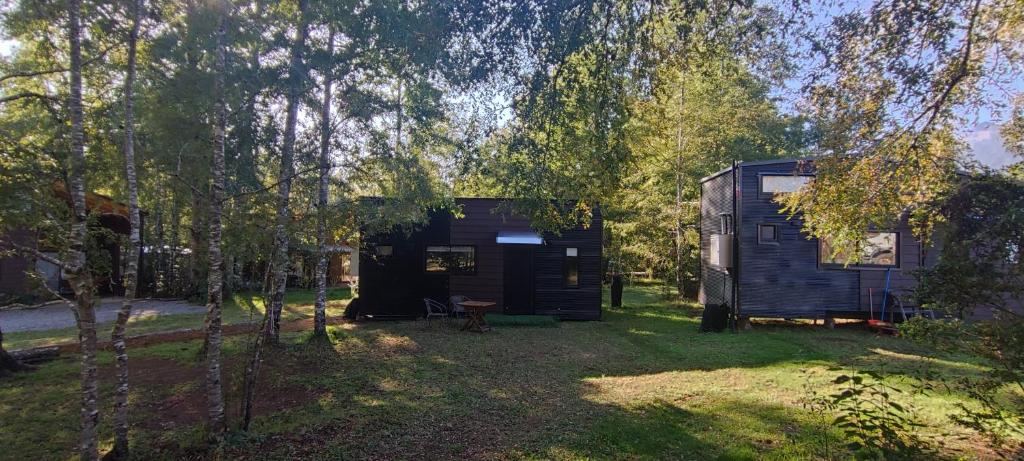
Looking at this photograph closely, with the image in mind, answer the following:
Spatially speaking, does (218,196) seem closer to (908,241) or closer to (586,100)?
(586,100)

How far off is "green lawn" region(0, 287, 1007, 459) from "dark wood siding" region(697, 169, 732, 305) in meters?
2.51

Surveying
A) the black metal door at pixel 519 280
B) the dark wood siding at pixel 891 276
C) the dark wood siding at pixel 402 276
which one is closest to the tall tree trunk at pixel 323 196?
the dark wood siding at pixel 402 276

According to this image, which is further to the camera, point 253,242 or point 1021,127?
point 253,242

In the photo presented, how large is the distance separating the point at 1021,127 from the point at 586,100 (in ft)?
12.3

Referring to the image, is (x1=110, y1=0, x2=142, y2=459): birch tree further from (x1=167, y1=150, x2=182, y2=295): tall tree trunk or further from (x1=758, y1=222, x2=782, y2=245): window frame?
(x1=167, y1=150, x2=182, y2=295): tall tree trunk

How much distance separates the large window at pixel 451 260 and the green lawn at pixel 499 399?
2883 millimetres

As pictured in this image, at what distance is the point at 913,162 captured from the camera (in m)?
4.74

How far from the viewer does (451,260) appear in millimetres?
12414

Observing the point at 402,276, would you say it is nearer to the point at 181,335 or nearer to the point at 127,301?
the point at 181,335

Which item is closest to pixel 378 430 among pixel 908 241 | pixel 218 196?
pixel 218 196

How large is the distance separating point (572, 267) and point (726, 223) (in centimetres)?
389

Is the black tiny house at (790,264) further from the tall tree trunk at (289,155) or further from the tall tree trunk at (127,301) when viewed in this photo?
the tall tree trunk at (127,301)

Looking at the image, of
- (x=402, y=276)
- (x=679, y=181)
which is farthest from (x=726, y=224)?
(x=402, y=276)

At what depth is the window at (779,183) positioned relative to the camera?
10859 millimetres
